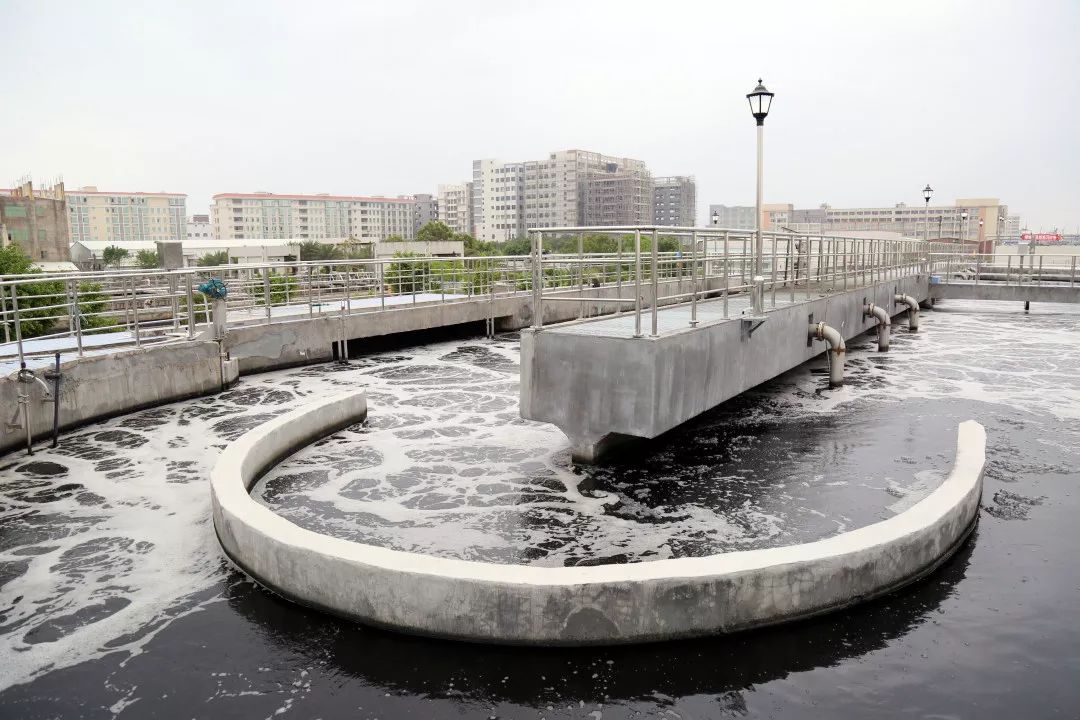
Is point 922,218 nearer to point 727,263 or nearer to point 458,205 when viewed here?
point 458,205

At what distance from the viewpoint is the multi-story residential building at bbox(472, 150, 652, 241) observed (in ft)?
474

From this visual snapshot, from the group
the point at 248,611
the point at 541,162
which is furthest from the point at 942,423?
the point at 541,162

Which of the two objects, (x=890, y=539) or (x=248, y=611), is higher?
(x=890, y=539)

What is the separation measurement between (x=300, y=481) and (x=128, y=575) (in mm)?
2626

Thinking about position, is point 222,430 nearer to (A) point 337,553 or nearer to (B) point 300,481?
(B) point 300,481

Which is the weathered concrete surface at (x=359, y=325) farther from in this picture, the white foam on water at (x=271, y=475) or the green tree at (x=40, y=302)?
the green tree at (x=40, y=302)

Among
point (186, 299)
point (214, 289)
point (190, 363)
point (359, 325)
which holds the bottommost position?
point (190, 363)

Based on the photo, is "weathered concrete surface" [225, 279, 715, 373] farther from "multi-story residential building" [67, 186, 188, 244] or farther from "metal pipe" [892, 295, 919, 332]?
"multi-story residential building" [67, 186, 188, 244]

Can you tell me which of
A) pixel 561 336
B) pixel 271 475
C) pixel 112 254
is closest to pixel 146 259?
pixel 112 254

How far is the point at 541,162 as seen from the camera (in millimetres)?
146375

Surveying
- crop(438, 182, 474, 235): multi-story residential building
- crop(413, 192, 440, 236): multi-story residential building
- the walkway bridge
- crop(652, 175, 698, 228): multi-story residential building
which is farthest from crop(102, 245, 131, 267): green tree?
crop(413, 192, 440, 236): multi-story residential building

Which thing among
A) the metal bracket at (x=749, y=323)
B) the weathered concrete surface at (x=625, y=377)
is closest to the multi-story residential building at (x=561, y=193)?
the metal bracket at (x=749, y=323)

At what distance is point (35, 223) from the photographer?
2426 inches

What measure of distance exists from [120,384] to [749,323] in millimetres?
9355
